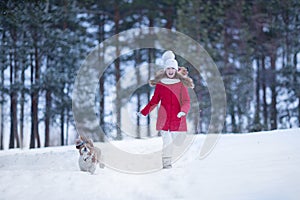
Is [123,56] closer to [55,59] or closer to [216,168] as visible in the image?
[55,59]

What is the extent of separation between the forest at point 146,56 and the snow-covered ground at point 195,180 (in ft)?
39.9

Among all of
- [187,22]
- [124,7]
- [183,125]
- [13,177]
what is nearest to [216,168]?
[183,125]

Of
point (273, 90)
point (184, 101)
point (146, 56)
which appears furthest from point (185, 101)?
point (273, 90)

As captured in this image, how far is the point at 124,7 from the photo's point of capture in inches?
862

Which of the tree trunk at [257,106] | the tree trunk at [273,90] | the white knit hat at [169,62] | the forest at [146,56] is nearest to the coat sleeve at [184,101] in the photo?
the white knit hat at [169,62]

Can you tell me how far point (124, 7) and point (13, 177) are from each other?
55.5ft

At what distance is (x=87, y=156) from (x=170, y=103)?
1.71 meters

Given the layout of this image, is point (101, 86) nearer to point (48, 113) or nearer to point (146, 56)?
point (48, 113)

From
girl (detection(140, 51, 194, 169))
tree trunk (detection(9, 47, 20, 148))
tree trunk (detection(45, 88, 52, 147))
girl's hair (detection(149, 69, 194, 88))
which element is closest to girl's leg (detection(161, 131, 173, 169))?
girl (detection(140, 51, 194, 169))

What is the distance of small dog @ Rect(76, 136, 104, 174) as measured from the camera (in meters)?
6.65

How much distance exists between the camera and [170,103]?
→ 684cm

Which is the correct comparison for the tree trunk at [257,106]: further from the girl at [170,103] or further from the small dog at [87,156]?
the small dog at [87,156]

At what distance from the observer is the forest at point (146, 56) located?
20281 mm

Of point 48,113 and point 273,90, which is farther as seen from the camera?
point 273,90
